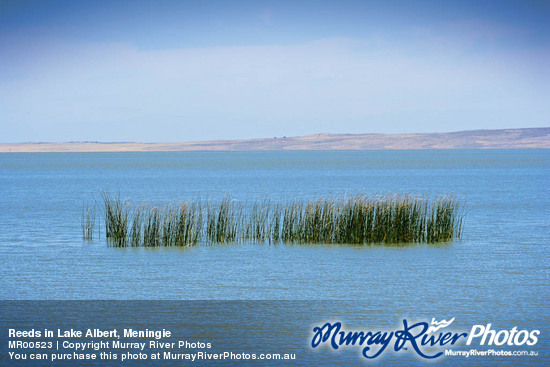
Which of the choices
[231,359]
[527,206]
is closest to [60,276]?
[231,359]

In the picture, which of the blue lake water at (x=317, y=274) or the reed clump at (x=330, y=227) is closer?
the blue lake water at (x=317, y=274)

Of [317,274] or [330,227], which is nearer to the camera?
[317,274]

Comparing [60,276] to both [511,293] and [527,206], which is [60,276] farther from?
[527,206]

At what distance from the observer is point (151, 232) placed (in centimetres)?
2050

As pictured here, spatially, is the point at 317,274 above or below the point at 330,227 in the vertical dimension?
below

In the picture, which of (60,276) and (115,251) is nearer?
(60,276)

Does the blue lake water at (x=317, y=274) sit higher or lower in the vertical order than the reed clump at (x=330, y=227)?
lower

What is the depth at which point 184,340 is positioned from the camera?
11.1 meters

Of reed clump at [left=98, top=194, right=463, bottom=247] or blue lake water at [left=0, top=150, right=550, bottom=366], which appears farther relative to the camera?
reed clump at [left=98, top=194, right=463, bottom=247]

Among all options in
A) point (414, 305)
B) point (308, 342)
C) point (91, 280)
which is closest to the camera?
point (308, 342)

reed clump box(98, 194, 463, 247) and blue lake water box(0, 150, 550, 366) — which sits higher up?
reed clump box(98, 194, 463, 247)

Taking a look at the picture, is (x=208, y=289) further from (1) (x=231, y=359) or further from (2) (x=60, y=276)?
(1) (x=231, y=359)

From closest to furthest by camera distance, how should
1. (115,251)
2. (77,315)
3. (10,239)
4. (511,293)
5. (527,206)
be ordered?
(77,315) → (511,293) → (115,251) → (10,239) → (527,206)

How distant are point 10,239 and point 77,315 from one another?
11.8 metres
